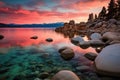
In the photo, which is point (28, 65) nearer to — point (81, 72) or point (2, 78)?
point (2, 78)

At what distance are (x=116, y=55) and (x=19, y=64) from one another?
22.1 ft

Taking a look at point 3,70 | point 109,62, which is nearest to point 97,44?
point 109,62

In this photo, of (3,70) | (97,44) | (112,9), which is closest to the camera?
(3,70)

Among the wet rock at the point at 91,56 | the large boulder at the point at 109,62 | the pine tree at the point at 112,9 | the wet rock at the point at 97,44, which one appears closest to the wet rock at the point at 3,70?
the large boulder at the point at 109,62

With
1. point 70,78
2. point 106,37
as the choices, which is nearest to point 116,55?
point 70,78

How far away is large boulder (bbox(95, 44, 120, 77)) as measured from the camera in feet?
30.9

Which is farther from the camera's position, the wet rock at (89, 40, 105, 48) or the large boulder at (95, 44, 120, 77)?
the wet rock at (89, 40, 105, 48)

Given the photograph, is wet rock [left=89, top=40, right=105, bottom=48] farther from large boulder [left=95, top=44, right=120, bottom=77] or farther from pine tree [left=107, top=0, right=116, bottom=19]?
pine tree [left=107, top=0, right=116, bottom=19]

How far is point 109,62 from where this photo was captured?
976cm

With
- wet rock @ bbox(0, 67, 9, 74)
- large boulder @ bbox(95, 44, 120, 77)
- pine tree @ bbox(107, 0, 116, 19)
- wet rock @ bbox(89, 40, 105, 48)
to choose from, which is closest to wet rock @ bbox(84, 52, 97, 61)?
large boulder @ bbox(95, 44, 120, 77)

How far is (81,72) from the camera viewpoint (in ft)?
35.3

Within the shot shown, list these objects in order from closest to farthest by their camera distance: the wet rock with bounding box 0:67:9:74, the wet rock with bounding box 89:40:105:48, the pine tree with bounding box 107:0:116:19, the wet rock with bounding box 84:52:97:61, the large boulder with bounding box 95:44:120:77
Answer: the large boulder with bounding box 95:44:120:77 → the wet rock with bounding box 0:67:9:74 → the wet rock with bounding box 84:52:97:61 → the wet rock with bounding box 89:40:105:48 → the pine tree with bounding box 107:0:116:19

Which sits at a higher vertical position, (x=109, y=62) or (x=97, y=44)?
(x=109, y=62)

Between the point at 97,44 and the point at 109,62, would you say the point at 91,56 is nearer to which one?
the point at 109,62
